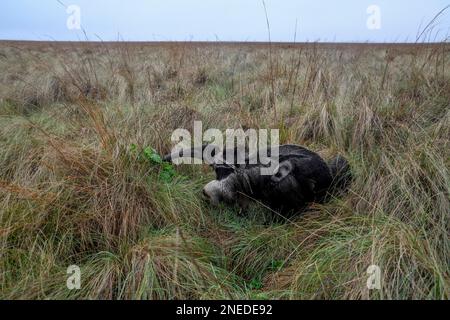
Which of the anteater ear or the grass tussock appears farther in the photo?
the anteater ear

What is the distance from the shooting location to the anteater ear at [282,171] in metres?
2.58

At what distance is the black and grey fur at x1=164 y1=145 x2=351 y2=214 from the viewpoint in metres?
2.59

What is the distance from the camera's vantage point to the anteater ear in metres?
2.58

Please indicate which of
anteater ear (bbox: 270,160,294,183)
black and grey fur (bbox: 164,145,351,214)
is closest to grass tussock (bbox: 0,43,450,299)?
black and grey fur (bbox: 164,145,351,214)

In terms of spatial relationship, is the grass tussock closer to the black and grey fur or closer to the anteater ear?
the black and grey fur

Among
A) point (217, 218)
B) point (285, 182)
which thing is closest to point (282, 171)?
point (285, 182)

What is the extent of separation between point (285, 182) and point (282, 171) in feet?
0.26

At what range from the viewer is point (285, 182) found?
8.44ft

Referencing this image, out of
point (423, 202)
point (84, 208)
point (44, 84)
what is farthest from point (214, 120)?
point (44, 84)

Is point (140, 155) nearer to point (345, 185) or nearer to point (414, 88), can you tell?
point (345, 185)

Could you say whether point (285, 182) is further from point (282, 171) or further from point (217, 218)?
point (217, 218)

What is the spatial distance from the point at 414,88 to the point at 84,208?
3.41 meters

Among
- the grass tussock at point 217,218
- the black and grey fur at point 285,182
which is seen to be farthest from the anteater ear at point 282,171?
the grass tussock at point 217,218
